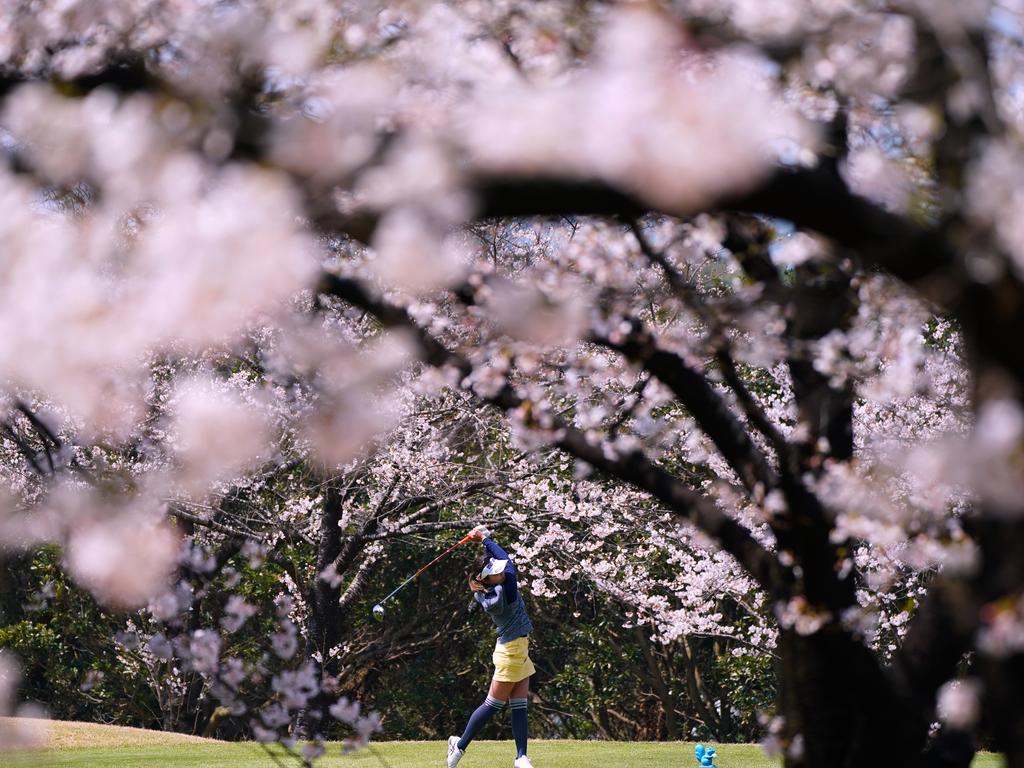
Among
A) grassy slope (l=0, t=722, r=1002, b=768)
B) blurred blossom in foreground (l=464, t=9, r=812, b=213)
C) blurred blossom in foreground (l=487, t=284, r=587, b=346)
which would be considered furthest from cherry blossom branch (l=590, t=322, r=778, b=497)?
grassy slope (l=0, t=722, r=1002, b=768)

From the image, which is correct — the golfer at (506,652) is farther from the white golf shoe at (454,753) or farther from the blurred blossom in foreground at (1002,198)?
the blurred blossom in foreground at (1002,198)

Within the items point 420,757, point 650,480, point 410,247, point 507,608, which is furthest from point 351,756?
point 410,247

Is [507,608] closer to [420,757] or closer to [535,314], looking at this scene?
[420,757]

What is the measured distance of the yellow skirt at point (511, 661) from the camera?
8961 millimetres

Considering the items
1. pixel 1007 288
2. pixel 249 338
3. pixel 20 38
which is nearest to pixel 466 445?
pixel 249 338

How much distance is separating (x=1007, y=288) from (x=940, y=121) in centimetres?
65

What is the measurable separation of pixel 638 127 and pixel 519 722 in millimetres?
7684

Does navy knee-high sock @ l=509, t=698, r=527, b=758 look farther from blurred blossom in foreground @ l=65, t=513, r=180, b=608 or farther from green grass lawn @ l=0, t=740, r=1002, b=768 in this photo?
blurred blossom in foreground @ l=65, t=513, r=180, b=608

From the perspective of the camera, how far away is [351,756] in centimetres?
1063

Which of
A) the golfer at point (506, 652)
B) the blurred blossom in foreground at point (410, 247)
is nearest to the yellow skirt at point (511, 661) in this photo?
the golfer at point (506, 652)

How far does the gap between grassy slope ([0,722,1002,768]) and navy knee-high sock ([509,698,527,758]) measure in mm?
900

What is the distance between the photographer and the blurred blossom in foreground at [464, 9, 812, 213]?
5.74ft

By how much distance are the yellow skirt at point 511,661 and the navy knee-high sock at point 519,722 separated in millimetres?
171

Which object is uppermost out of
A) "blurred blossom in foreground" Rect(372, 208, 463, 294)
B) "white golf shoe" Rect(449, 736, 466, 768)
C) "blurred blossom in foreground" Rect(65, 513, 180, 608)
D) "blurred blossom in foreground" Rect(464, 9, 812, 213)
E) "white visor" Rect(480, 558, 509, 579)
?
"blurred blossom in foreground" Rect(464, 9, 812, 213)
